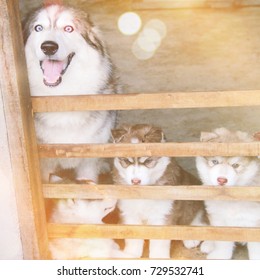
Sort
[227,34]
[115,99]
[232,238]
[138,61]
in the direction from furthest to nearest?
1. [227,34]
2. [138,61]
3. [232,238]
4. [115,99]

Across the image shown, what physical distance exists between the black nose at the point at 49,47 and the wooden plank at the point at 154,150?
32.3 inches

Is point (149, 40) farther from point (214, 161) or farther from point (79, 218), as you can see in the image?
point (79, 218)

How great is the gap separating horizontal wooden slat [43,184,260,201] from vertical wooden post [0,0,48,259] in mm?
179

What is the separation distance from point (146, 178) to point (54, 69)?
1248 mm

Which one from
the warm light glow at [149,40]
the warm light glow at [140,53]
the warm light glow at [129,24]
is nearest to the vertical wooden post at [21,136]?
the warm light glow at [140,53]

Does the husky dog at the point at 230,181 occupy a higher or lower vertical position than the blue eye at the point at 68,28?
lower

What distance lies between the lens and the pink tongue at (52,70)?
3.92 metres

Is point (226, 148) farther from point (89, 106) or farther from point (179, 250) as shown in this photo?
point (179, 250)

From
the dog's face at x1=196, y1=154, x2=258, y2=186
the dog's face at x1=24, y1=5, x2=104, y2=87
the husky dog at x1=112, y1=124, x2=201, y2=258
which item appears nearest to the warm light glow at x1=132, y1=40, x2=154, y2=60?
the dog's face at x1=24, y1=5, x2=104, y2=87

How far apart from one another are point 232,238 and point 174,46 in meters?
4.85

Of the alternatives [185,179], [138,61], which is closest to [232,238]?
[185,179]

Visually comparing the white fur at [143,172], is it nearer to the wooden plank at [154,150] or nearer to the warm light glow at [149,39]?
the wooden plank at [154,150]

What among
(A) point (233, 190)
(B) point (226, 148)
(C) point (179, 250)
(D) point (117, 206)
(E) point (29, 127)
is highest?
(E) point (29, 127)

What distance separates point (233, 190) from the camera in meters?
3.31
